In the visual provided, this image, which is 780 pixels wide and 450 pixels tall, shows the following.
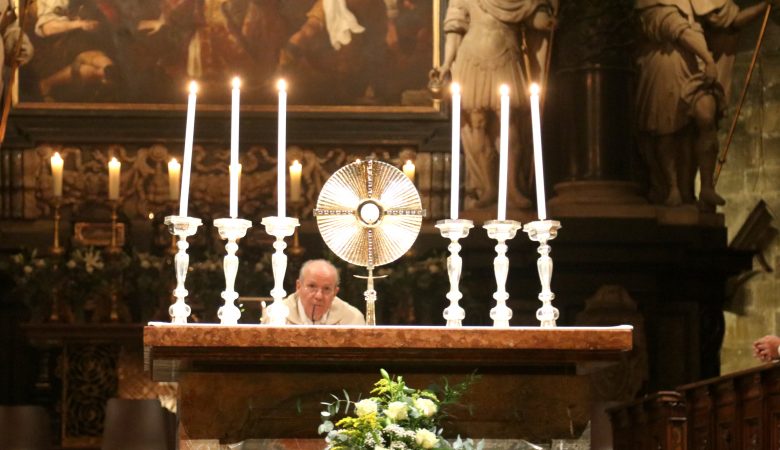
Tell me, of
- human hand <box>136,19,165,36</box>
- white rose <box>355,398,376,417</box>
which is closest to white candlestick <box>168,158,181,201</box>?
human hand <box>136,19,165,36</box>

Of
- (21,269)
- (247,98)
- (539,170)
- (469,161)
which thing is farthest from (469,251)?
→ (539,170)

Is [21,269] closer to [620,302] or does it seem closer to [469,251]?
[469,251]

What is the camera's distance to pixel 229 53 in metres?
14.2

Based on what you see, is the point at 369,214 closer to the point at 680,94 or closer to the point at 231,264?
the point at 231,264

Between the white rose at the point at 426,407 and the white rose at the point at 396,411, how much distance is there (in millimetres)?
51

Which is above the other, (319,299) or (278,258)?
(278,258)

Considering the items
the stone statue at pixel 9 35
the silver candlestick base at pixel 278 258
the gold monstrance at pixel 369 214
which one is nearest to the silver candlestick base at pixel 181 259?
the silver candlestick base at pixel 278 258

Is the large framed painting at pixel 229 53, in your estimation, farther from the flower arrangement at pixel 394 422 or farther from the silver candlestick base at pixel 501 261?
the flower arrangement at pixel 394 422

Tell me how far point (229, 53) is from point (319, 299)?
640 centimetres

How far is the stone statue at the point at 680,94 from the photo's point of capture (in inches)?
527

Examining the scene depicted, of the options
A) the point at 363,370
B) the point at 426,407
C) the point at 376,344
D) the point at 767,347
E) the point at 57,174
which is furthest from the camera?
the point at 57,174

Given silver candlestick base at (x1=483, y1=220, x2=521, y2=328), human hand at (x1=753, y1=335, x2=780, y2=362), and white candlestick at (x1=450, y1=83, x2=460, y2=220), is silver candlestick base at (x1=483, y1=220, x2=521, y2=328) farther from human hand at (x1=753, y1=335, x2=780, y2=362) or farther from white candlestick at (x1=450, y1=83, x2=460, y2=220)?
human hand at (x1=753, y1=335, x2=780, y2=362)

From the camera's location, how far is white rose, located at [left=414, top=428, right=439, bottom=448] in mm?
5191

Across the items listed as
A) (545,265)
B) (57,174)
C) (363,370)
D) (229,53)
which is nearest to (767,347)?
(545,265)
